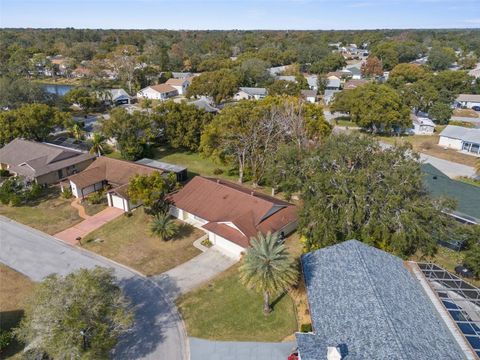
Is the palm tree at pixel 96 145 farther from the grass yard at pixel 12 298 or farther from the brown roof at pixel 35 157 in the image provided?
the grass yard at pixel 12 298

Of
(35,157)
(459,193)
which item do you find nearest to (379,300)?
(459,193)

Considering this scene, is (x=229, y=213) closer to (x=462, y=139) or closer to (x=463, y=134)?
(x=462, y=139)

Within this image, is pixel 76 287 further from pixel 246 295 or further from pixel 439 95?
pixel 439 95

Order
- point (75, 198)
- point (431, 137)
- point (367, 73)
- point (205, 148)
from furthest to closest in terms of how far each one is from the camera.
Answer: point (367, 73) → point (431, 137) → point (205, 148) → point (75, 198)

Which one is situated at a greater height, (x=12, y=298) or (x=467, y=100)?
(x=467, y=100)

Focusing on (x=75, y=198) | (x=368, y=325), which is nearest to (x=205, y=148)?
(x=75, y=198)

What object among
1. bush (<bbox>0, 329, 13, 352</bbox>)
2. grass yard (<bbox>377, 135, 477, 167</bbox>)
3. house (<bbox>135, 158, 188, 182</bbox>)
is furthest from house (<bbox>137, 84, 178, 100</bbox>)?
bush (<bbox>0, 329, 13, 352</bbox>)

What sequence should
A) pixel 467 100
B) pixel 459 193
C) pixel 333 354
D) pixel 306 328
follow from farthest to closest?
pixel 467 100, pixel 459 193, pixel 306 328, pixel 333 354
